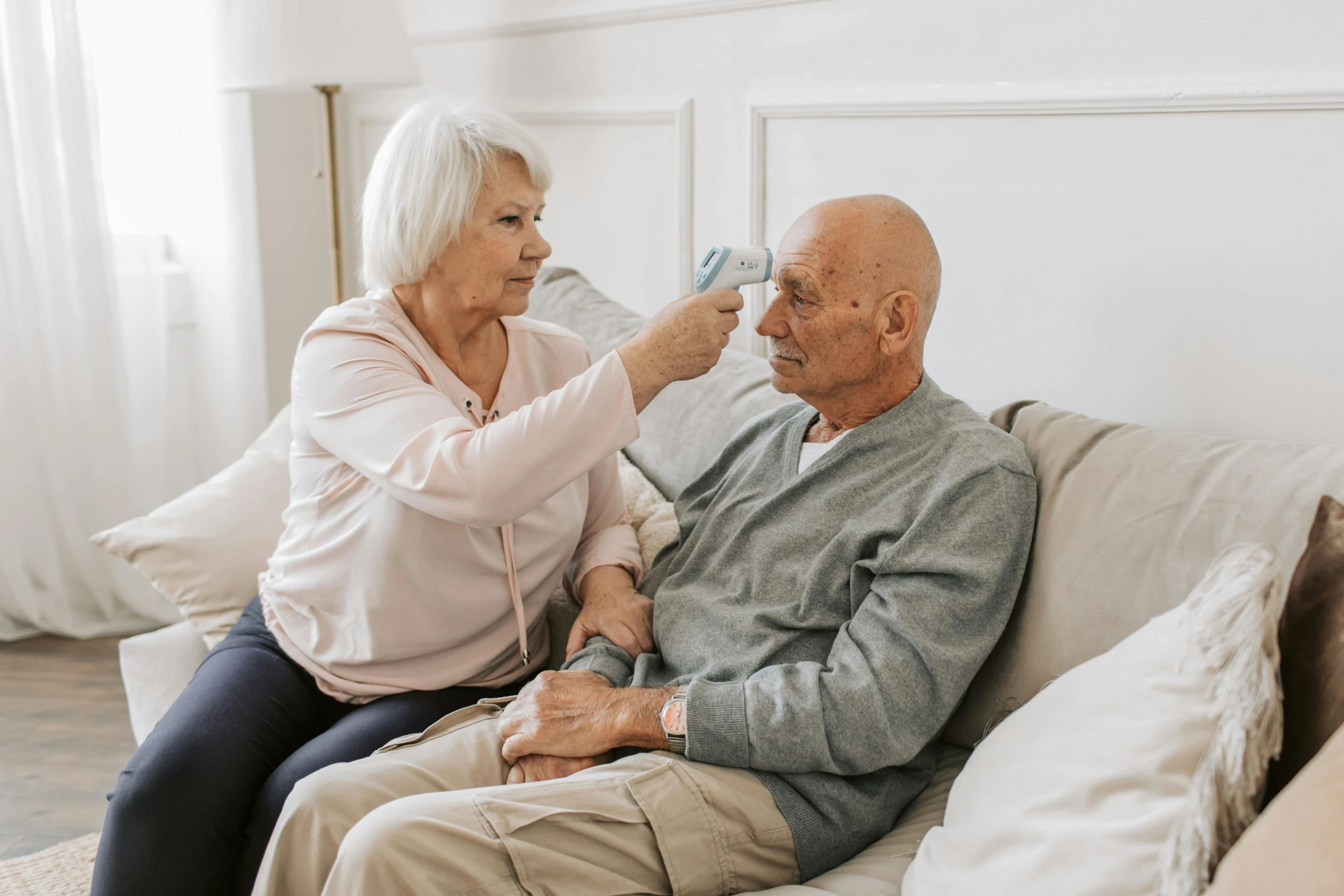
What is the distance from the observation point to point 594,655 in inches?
55.4

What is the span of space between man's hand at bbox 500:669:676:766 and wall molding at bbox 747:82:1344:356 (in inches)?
37.1

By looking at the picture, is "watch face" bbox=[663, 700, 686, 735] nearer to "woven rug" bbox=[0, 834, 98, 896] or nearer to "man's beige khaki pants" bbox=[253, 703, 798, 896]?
"man's beige khaki pants" bbox=[253, 703, 798, 896]

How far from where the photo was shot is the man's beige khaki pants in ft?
3.49

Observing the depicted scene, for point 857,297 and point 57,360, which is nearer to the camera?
point 857,297

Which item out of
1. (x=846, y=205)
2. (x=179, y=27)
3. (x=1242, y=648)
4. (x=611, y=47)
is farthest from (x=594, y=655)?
(x=179, y=27)

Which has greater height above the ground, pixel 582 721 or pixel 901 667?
pixel 901 667

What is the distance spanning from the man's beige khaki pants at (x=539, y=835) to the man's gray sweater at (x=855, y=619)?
4 cm

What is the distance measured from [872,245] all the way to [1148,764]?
671mm

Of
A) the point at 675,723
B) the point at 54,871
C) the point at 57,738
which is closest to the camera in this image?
the point at 675,723

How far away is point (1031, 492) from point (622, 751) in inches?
21.8

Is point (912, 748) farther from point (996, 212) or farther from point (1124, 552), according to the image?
point (996, 212)

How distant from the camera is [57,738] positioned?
2.39 metres

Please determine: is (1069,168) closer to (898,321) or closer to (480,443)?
(898,321)

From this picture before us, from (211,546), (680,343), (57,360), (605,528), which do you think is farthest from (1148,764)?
(57,360)
